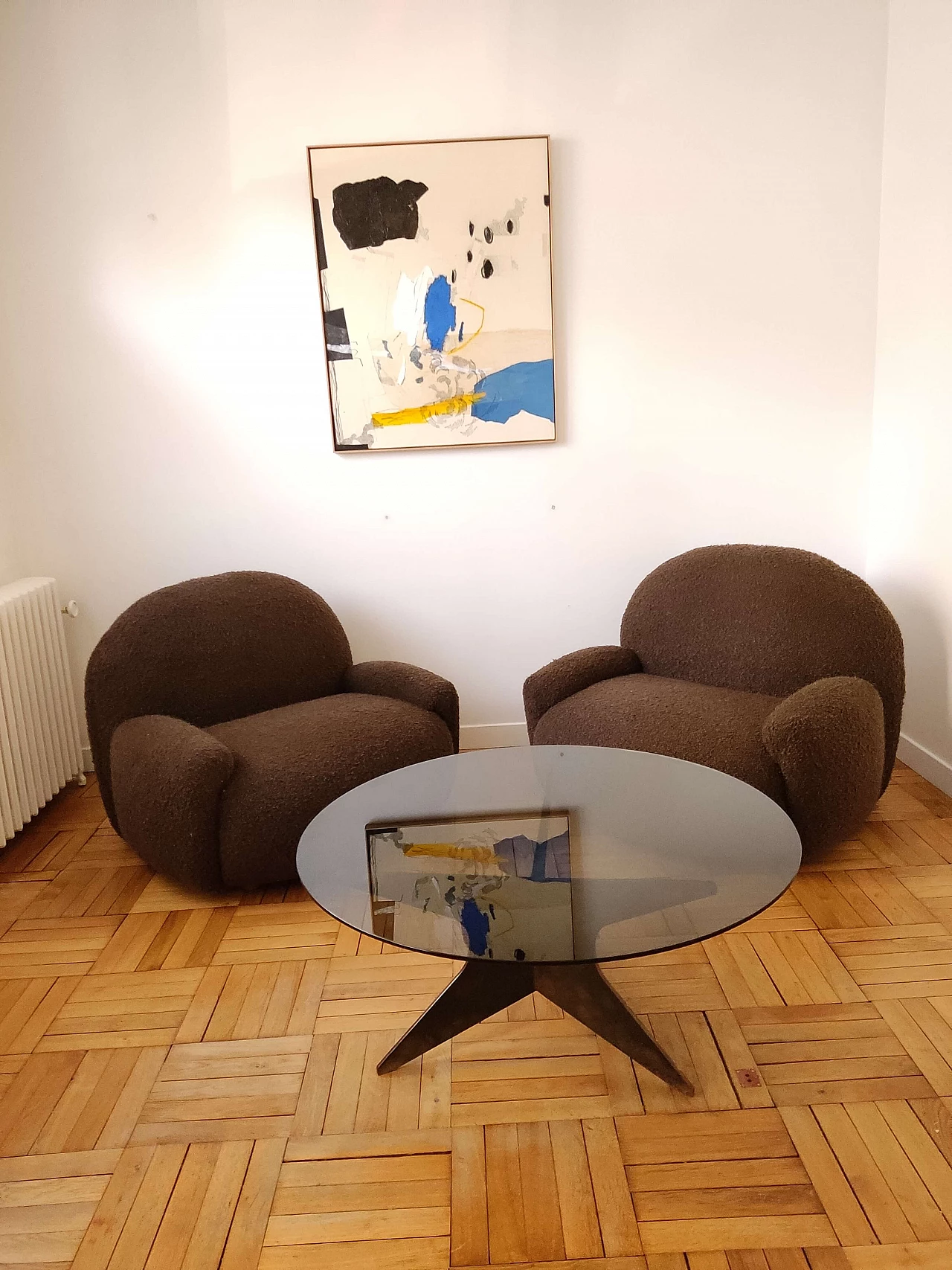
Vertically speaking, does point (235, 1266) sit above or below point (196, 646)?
below

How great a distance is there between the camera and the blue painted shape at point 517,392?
351 cm

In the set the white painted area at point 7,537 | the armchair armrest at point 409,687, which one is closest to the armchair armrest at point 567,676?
the armchair armrest at point 409,687

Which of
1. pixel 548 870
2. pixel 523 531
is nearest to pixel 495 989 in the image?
pixel 548 870

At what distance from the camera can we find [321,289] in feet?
11.2

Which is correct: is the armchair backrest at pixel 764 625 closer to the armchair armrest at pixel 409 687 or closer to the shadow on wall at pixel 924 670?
the shadow on wall at pixel 924 670

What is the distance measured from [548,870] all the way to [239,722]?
154 cm

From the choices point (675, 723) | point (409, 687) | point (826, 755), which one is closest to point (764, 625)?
point (675, 723)

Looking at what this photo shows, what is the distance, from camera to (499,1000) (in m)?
1.92

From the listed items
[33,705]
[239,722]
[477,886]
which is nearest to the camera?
[477,886]

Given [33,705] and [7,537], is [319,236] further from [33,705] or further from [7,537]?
[33,705]

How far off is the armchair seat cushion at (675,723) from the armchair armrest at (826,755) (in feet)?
0.20

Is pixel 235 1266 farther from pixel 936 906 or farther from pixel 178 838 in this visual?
pixel 936 906

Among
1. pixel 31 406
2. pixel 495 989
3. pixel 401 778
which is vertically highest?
pixel 31 406

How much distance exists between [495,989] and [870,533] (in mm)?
2521
